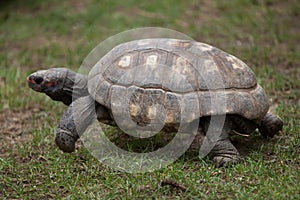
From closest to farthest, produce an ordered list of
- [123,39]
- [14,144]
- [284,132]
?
[284,132]
[14,144]
[123,39]

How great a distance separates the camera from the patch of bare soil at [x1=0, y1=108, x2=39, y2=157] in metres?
5.71

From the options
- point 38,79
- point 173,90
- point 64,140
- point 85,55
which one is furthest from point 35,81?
point 85,55

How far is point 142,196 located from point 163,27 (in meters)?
5.86

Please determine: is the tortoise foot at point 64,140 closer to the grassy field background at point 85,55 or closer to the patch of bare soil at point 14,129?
the grassy field background at point 85,55

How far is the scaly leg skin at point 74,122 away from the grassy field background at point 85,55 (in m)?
0.19

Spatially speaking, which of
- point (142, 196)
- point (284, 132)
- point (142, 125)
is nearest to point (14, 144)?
point (142, 125)

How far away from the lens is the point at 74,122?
5117 millimetres

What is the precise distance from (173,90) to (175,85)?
5 cm

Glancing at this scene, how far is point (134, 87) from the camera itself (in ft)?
15.7

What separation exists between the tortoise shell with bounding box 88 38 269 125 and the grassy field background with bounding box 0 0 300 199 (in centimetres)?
53

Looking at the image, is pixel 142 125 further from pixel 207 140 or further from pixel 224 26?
pixel 224 26

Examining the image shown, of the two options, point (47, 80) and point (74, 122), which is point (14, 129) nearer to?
point (47, 80)

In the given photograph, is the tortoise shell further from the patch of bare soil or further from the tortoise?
the patch of bare soil

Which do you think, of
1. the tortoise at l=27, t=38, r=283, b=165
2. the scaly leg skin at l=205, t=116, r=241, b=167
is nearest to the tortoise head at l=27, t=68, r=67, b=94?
the tortoise at l=27, t=38, r=283, b=165
